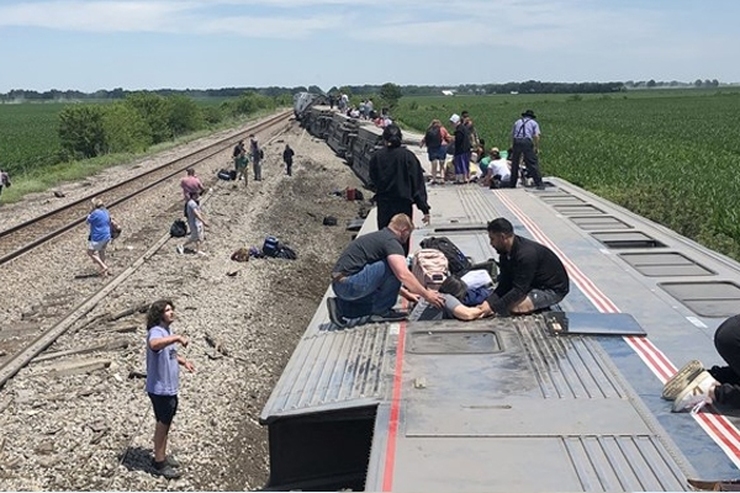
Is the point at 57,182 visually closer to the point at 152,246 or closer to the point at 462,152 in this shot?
the point at 152,246

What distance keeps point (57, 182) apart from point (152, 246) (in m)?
13.5

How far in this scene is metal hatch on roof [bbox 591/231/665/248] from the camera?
37.3ft

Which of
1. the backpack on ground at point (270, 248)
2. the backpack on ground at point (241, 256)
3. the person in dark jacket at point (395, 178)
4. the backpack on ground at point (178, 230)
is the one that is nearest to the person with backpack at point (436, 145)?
the backpack on ground at point (270, 248)

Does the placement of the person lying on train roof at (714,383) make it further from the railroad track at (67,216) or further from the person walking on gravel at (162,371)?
the railroad track at (67,216)

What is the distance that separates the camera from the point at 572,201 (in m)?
15.5

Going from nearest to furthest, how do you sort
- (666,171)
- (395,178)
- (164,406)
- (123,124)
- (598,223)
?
(164,406) → (395,178) → (598,223) → (666,171) → (123,124)

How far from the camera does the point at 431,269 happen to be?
8102 millimetres

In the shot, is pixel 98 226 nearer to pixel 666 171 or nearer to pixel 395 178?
pixel 395 178

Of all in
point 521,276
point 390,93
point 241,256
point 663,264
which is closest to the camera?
point 521,276

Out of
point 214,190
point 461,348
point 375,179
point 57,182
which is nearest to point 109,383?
point 375,179

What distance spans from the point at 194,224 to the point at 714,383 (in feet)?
40.7

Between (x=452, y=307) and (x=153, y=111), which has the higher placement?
(x=452, y=307)

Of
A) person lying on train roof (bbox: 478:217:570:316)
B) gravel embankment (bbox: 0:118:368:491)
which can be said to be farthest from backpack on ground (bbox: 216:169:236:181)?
person lying on train roof (bbox: 478:217:570:316)

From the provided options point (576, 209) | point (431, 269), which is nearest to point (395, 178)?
point (431, 269)
